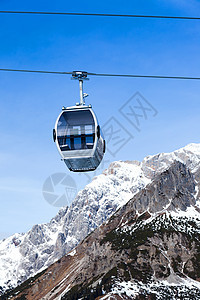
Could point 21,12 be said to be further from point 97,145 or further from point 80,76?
point 97,145

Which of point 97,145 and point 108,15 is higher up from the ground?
point 108,15

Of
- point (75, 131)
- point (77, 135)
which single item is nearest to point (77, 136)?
point (77, 135)

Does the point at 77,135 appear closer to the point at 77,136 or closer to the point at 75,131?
the point at 77,136

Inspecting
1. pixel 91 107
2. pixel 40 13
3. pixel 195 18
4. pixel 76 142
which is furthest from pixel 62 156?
pixel 195 18

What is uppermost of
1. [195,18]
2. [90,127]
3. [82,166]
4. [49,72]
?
[195,18]

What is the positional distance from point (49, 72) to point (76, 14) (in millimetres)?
5737

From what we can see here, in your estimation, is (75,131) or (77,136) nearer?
(77,136)

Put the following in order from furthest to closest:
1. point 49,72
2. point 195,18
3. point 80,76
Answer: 1. point 80,76
2. point 49,72
3. point 195,18

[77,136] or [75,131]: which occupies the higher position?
[75,131]

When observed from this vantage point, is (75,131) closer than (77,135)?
A: No

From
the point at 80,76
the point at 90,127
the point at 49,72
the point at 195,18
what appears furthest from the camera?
the point at 90,127

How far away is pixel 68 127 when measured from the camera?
149 ft

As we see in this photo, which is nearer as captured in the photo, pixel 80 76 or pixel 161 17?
pixel 161 17

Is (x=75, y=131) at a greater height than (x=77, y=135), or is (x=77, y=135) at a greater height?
(x=75, y=131)
